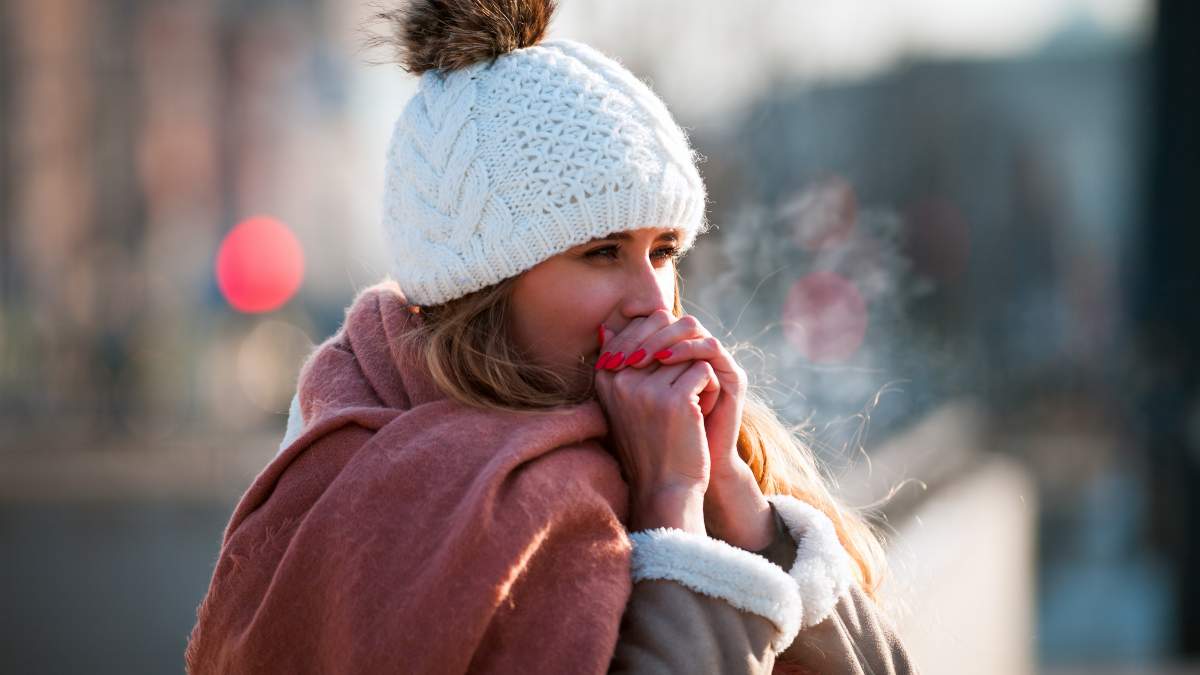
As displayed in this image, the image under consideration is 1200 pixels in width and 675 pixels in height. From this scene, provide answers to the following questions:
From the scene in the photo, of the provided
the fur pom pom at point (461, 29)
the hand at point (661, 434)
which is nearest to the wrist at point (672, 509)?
the hand at point (661, 434)

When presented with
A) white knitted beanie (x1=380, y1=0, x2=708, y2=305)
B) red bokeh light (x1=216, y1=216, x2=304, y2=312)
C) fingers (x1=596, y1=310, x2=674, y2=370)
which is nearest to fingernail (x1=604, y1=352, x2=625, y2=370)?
fingers (x1=596, y1=310, x2=674, y2=370)

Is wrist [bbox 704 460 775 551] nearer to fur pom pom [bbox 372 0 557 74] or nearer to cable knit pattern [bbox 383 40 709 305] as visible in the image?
cable knit pattern [bbox 383 40 709 305]

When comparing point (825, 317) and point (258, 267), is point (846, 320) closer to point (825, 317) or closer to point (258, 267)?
point (825, 317)

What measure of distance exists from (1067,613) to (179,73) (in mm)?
21831

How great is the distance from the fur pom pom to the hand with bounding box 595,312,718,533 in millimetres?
534

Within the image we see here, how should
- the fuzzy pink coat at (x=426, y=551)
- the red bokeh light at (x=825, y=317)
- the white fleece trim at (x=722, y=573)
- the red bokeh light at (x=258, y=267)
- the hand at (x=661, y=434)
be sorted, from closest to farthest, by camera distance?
the fuzzy pink coat at (x=426, y=551)
the white fleece trim at (x=722, y=573)
the hand at (x=661, y=434)
the red bokeh light at (x=825, y=317)
the red bokeh light at (x=258, y=267)

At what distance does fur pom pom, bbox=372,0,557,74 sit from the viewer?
2119 millimetres

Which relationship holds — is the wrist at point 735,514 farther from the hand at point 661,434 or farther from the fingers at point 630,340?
the fingers at point 630,340

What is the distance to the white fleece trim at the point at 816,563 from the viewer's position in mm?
1980

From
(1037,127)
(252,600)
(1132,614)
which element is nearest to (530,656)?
(252,600)

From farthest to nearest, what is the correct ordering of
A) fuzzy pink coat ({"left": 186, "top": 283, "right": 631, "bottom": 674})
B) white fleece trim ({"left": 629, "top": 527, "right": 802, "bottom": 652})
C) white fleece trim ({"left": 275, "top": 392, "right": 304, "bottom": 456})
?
white fleece trim ({"left": 275, "top": 392, "right": 304, "bottom": 456}), white fleece trim ({"left": 629, "top": 527, "right": 802, "bottom": 652}), fuzzy pink coat ({"left": 186, "top": 283, "right": 631, "bottom": 674})

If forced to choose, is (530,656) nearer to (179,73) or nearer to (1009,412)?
(1009,412)

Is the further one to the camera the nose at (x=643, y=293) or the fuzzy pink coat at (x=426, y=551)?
the nose at (x=643, y=293)

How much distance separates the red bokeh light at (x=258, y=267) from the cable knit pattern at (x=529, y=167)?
17.4 m
